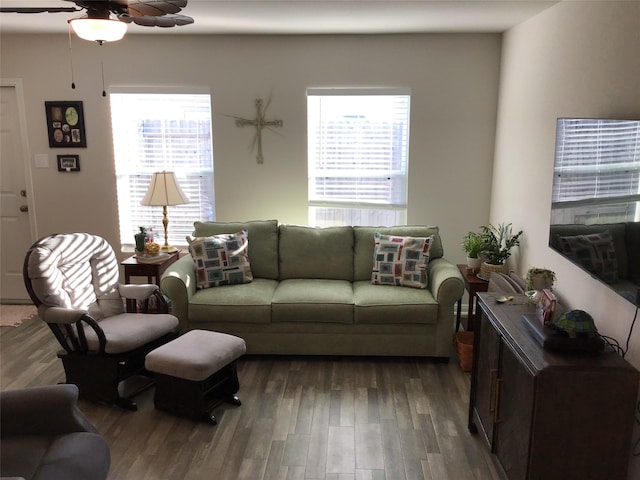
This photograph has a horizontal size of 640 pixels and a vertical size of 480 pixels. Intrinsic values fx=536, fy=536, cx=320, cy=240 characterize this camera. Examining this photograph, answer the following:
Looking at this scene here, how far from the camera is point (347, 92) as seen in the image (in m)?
4.64

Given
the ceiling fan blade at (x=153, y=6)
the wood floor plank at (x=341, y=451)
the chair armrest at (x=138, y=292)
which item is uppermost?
the ceiling fan blade at (x=153, y=6)

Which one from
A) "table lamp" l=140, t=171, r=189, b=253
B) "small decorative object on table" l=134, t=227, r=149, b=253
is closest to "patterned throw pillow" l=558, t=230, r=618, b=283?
"table lamp" l=140, t=171, r=189, b=253

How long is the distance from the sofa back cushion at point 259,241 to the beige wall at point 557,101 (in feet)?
6.20

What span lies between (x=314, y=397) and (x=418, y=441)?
76 centimetres

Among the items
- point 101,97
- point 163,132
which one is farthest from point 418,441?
point 101,97

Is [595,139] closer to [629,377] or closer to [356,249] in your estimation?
[629,377]

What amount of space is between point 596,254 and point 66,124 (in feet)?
14.4

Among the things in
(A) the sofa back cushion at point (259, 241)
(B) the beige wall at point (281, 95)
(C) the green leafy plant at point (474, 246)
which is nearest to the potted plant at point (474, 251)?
(C) the green leafy plant at point (474, 246)

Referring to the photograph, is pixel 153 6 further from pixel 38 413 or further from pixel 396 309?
pixel 396 309

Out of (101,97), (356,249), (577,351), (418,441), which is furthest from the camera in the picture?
(101,97)

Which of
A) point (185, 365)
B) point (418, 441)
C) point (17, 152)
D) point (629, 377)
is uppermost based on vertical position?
point (17, 152)

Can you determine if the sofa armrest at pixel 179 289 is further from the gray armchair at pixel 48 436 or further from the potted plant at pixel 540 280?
the potted plant at pixel 540 280

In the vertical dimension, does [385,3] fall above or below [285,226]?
above

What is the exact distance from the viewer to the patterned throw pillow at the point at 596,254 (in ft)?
7.15
